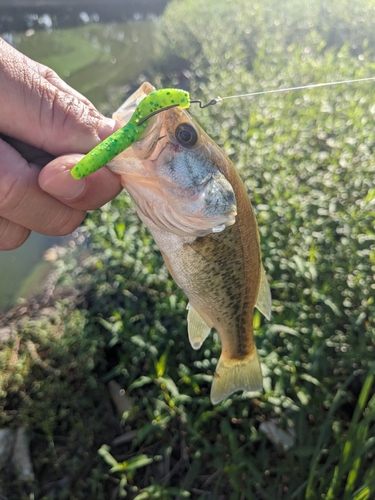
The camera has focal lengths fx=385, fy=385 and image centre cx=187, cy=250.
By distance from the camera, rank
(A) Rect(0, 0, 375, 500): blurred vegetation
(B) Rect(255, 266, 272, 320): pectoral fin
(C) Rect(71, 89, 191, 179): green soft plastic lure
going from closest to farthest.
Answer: (C) Rect(71, 89, 191, 179): green soft plastic lure < (B) Rect(255, 266, 272, 320): pectoral fin < (A) Rect(0, 0, 375, 500): blurred vegetation


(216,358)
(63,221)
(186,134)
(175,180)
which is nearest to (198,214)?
(175,180)

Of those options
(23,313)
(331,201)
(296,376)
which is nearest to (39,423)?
(23,313)

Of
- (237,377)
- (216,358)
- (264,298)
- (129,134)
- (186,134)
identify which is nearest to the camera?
(129,134)

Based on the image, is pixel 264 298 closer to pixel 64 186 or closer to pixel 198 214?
pixel 198 214

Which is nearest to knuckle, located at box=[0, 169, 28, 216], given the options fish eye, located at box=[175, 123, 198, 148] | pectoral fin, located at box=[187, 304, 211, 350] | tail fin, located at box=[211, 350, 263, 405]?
fish eye, located at box=[175, 123, 198, 148]

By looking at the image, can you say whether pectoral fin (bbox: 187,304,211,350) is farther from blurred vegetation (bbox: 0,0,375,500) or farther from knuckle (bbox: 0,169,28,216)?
knuckle (bbox: 0,169,28,216)

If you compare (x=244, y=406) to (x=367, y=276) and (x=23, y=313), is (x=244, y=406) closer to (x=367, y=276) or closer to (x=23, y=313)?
(x=367, y=276)
